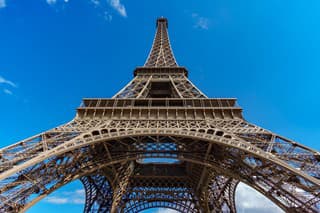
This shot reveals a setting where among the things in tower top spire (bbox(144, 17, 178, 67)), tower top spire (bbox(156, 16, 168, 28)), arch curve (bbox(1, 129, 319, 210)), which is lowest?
arch curve (bbox(1, 129, 319, 210))

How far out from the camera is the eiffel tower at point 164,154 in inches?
346

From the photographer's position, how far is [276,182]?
31.1ft

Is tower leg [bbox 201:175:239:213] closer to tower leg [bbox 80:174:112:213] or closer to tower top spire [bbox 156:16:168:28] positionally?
tower leg [bbox 80:174:112:213]

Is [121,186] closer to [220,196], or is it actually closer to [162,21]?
[220,196]

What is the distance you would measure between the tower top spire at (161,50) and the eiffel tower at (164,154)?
453 cm

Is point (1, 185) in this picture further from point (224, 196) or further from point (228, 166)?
point (224, 196)

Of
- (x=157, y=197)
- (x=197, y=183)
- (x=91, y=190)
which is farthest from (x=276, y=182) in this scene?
(x=91, y=190)

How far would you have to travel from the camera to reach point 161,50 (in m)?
26.6

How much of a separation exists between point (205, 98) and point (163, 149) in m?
4.64

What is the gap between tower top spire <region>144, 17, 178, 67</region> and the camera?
23920 millimetres

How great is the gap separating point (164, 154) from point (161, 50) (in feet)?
58.1

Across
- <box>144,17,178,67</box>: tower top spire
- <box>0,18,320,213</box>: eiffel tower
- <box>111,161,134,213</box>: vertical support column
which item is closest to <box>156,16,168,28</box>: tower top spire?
<box>144,17,178,67</box>: tower top spire

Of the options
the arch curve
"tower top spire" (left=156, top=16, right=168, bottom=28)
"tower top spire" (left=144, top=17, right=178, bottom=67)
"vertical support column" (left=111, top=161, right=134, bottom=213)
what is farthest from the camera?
"tower top spire" (left=156, top=16, right=168, bottom=28)

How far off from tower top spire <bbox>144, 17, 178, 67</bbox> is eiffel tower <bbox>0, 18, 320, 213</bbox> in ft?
14.9
